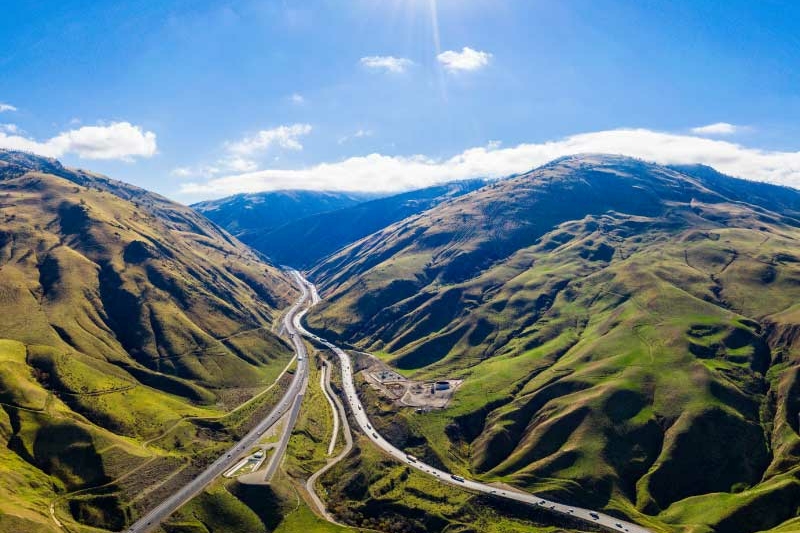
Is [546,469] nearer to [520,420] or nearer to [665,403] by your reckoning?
[520,420]

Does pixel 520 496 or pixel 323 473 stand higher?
pixel 323 473

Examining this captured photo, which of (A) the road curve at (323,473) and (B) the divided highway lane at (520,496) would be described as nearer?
(B) the divided highway lane at (520,496)

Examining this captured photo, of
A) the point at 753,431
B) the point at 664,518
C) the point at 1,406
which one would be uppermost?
the point at 1,406

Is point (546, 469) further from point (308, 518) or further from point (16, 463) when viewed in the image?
point (16, 463)

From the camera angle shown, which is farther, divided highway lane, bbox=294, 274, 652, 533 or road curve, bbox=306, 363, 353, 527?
road curve, bbox=306, 363, 353, 527

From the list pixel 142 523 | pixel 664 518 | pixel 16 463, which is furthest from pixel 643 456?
pixel 16 463

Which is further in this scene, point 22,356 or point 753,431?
point 22,356

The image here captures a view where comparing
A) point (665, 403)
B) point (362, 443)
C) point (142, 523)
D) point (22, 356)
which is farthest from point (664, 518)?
point (22, 356)

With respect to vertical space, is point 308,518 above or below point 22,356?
below

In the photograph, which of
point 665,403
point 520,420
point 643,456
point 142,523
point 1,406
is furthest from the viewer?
point 520,420

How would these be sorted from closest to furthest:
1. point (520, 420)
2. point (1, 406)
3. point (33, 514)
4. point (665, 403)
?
point (33, 514) < point (1, 406) < point (665, 403) < point (520, 420)

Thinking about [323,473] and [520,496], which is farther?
[323,473]
